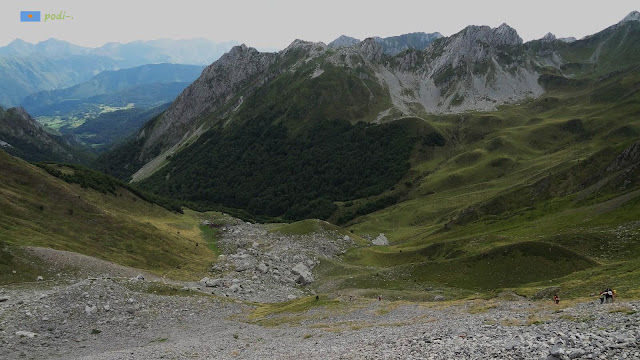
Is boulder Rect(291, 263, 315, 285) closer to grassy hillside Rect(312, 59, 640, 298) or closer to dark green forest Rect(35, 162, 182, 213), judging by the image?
grassy hillside Rect(312, 59, 640, 298)

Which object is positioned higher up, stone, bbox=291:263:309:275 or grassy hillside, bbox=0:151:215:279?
grassy hillside, bbox=0:151:215:279

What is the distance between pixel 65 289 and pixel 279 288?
123ft

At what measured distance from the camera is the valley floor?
888 inches

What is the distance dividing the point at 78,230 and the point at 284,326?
4905cm

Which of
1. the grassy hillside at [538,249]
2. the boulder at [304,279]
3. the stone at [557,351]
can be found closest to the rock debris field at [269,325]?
the stone at [557,351]

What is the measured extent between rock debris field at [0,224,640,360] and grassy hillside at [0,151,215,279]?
7.93 m

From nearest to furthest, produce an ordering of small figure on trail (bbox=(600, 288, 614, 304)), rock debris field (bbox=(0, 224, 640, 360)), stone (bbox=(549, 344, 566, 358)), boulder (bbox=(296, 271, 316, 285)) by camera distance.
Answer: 1. stone (bbox=(549, 344, 566, 358))
2. rock debris field (bbox=(0, 224, 640, 360))
3. small figure on trail (bbox=(600, 288, 614, 304))
4. boulder (bbox=(296, 271, 316, 285))

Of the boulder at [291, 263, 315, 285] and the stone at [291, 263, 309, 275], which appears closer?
the boulder at [291, 263, 315, 285]

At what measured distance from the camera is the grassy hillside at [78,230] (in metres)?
65.4

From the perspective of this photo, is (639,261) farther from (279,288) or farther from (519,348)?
(279,288)

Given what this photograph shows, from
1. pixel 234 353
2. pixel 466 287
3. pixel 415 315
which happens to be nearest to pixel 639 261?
pixel 466 287

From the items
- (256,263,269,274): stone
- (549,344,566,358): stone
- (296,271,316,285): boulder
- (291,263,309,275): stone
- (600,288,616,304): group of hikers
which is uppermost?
(549,344,566,358): stone

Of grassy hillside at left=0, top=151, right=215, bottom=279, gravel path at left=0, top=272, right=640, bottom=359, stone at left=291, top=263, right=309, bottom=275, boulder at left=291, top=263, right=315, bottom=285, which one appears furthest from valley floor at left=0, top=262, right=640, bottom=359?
stone at left=291, top=263, right=309, bottom=275

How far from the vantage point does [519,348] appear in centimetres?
2067
